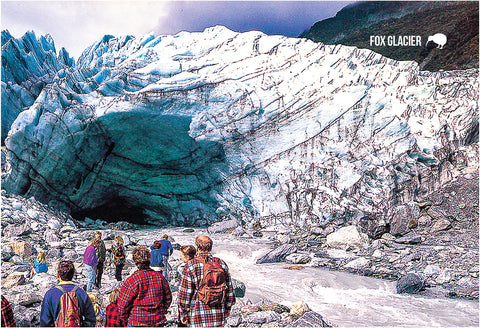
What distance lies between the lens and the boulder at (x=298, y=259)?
9570 mm

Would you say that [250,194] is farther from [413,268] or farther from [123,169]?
[413,268]

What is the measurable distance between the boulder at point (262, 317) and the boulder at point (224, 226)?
9.43m

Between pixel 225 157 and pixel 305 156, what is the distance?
3.82 meters

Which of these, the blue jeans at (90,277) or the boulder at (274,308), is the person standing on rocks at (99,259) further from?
the boulder at (274,308)

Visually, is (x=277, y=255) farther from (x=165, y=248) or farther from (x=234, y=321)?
(x=234, y=321)

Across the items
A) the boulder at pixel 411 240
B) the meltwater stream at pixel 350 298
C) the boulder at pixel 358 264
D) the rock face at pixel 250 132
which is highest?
the rock face at pixel 250 132

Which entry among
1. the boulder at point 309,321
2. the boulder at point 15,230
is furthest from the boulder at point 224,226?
the boulder at point 309,321

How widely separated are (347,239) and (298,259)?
2.47 metres

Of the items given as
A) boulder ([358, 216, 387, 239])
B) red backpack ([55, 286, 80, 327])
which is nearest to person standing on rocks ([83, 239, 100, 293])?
red backpack ([55, 286, 80, 327])

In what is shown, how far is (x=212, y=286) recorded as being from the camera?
276cm

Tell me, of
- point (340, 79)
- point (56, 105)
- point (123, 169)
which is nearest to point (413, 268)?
point (340, 79)

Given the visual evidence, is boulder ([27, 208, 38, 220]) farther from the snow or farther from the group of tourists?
the group of tourists

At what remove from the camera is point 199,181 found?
1667 centimetres

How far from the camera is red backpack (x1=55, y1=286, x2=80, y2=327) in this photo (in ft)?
8.51
